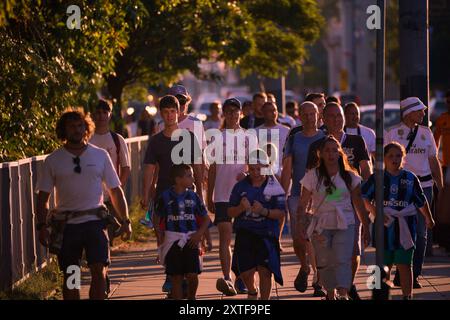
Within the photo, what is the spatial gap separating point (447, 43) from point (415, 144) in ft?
154

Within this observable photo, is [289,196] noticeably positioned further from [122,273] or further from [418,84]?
[418,84]

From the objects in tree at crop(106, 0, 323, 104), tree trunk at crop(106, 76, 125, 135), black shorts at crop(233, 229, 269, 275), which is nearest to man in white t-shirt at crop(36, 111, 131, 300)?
black shorts at crop(233, 229, 269, 275)

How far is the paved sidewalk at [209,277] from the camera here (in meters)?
12.2

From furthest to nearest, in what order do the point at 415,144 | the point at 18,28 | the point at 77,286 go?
1. the point at 18,28
2. the point at 415,144
3. the point at 77,286

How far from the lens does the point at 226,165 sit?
1288cm

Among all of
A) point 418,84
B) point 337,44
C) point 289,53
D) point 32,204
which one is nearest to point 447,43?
point 289,53

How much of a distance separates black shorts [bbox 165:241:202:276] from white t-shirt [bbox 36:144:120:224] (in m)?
1.02

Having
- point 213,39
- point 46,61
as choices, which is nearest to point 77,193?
point 46,61

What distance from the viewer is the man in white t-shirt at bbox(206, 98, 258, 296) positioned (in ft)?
41.8

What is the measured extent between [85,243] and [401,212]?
3.02m

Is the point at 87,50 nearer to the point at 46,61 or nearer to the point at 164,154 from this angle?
the point at 46,61

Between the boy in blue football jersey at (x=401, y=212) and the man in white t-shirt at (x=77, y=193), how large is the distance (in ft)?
8.35

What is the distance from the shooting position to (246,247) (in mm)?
10695

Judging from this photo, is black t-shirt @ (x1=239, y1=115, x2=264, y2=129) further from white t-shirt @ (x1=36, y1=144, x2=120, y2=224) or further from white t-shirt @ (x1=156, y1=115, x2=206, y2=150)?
white t-shirt @ (x1=36, y1=144, x2=120, y2=224)
